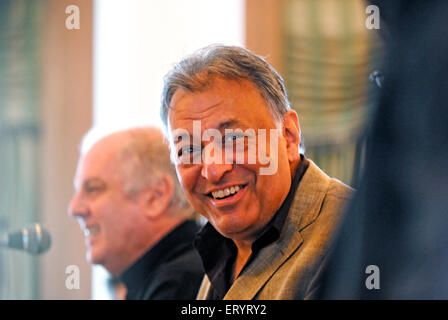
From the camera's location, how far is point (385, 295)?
55cm

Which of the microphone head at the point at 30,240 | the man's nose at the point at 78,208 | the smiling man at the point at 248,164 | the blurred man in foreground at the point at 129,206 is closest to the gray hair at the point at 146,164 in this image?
the blurred man in foreground at the point at 129,206

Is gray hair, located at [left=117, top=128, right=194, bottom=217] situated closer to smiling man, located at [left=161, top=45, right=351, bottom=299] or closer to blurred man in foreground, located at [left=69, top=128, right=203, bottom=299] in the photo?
blurred man in foreground, located at [left=69, top=128, right=203, bottom=299]

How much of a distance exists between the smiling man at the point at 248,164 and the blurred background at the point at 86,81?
60cm

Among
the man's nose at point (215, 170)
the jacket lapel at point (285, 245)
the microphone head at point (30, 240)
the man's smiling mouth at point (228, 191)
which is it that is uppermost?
the man's nose at point (215, 170)

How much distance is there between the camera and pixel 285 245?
90cm

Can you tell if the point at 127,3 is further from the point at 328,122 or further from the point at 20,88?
the point at 328,122

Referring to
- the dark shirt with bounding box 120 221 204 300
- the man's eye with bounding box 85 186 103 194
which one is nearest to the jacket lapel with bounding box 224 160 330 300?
the dark shirt with bounding box 120 221 204 300

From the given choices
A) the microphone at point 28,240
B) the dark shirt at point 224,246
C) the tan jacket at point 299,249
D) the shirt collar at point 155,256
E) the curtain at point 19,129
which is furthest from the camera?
the curtain at point 19,129

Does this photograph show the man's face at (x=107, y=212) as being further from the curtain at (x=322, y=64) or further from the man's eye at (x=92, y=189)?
the curtain at (x=322, y=64)

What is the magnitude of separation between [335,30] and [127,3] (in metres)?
0.71

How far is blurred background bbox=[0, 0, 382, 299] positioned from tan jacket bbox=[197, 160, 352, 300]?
0.61 metres

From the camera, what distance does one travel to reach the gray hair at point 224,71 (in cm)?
90

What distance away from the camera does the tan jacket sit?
0.83 m

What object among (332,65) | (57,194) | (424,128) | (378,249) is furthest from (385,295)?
(57,194)
